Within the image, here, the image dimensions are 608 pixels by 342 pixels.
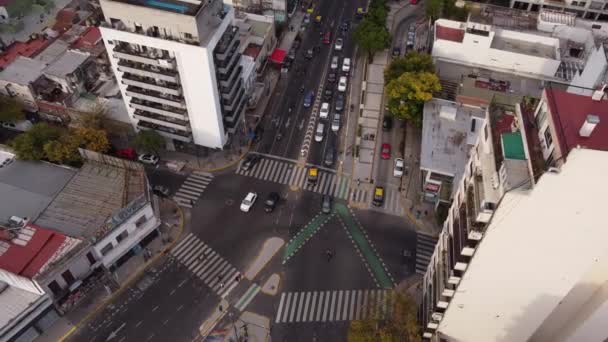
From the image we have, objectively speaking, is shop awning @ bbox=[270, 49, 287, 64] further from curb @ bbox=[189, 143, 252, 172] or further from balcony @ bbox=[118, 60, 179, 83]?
balcony @ bbox=[118, 60, 179, 83]

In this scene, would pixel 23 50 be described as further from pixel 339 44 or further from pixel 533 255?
pixel 533 255

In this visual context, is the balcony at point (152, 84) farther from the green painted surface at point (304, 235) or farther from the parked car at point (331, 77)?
the parked car at point (331, 77)

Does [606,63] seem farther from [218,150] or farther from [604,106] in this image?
[218,150]

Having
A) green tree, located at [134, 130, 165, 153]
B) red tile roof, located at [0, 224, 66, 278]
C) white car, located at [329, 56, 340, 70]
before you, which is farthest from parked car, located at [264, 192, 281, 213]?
white car, located at [329, 56, 340, 70]

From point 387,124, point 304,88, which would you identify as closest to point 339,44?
point 304,88

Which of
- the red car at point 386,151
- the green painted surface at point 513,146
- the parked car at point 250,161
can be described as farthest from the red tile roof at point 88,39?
the green painted surface at point 513,146
